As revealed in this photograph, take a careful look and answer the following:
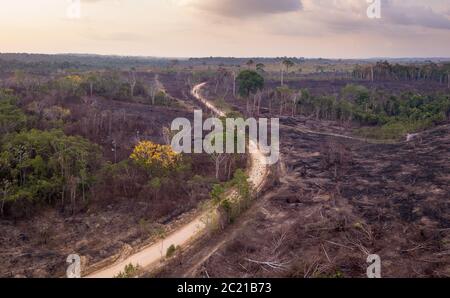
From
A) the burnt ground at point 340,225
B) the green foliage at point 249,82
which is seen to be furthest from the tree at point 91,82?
the burnt ground at point 340,225

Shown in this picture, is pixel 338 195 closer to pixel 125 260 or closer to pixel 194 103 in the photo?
pixel 125 260

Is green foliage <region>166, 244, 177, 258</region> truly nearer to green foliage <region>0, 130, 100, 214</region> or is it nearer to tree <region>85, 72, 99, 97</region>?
green foliage <region>0, 130, 100, 214</region>

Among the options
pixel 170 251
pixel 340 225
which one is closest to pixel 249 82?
pixel 340 225

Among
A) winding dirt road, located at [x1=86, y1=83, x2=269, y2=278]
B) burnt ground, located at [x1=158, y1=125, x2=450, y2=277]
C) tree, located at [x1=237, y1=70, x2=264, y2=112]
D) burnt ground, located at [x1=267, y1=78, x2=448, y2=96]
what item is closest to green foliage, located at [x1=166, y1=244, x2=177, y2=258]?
winding dirt road, located at [x1=86, y1=83, x2=269, y2=278]

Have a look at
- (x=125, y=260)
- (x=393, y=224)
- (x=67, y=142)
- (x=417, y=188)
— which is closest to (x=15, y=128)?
(x=67, y=142)

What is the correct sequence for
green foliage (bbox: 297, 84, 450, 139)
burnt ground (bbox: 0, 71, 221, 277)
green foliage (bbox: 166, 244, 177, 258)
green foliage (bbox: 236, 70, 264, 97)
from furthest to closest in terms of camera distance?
green foliage (bbox: 236, 70, 264, 97) → green foliage (bbox: 297, 84, 450, 139) → green foliage (bbox: 166, 244, 177, 258) → burnt ground (bbox: 0, 71, 221, 277)

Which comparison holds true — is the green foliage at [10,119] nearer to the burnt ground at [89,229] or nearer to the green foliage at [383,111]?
the burnt ground at [89,229]
